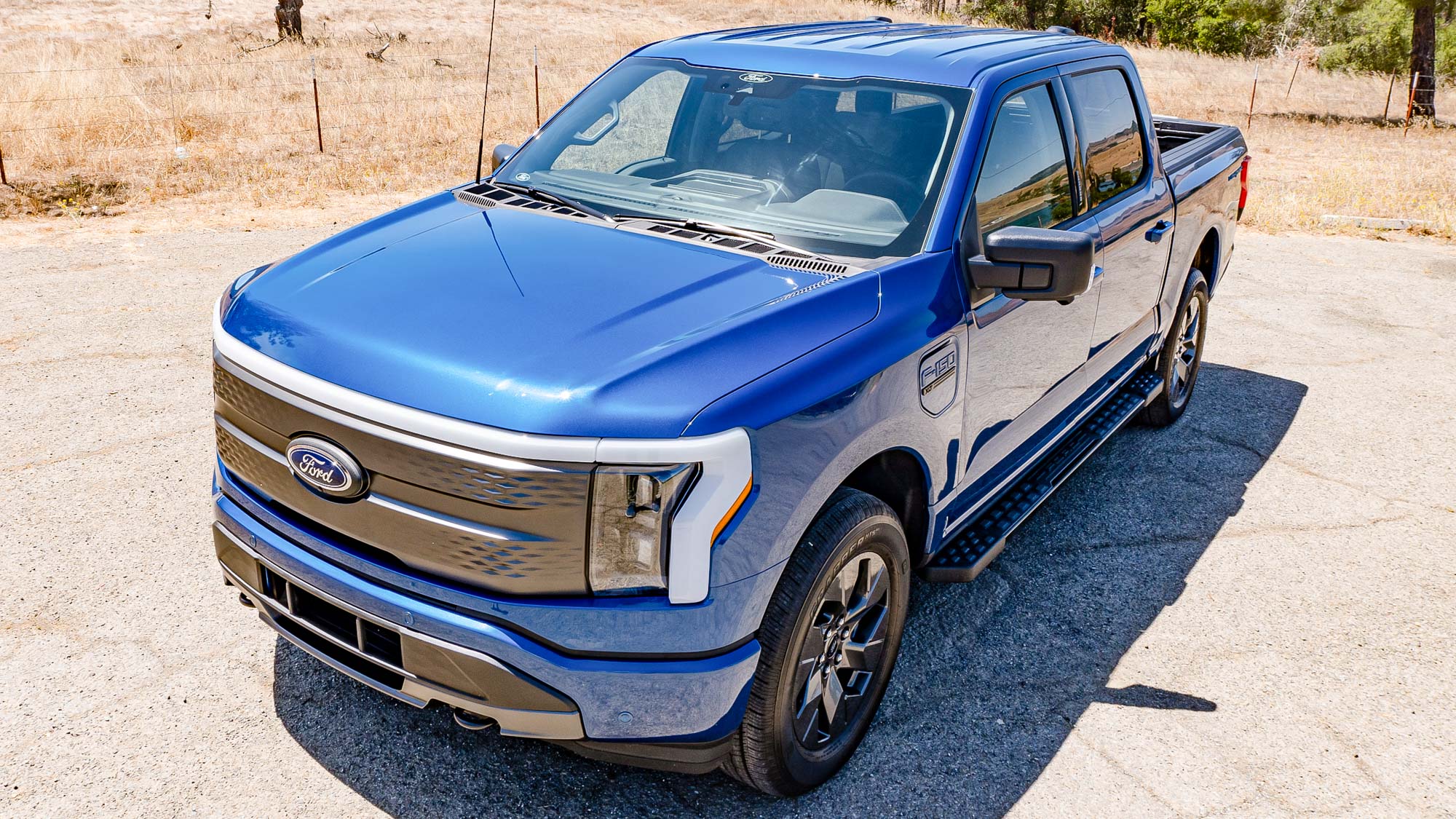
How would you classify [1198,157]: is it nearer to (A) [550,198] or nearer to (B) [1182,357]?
(B) [1182,357]

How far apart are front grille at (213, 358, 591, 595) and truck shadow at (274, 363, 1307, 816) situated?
0.81 m

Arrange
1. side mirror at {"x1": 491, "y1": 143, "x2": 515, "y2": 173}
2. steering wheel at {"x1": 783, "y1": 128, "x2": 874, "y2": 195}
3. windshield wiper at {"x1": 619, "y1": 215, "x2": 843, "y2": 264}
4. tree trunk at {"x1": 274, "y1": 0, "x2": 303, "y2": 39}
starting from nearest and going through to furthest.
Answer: windshield wiper at {"x1": 619, "y1": 215, "x2": 843, "y2": 264} → steering wheel at {"x1": 783, "y1": 128, "x2": 874, "y2": 195} → side mirror at {"x1": 491, "y1": 143, "x2": 515, "y2": 173} → tree trunk at {"x1": 274, "y1": 0, "x2": 303, "y2": 39}

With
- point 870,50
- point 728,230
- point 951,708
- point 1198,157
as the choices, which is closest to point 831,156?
point 728,230

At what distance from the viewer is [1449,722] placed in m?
3.45

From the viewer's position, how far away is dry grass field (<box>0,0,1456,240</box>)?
1082 cm

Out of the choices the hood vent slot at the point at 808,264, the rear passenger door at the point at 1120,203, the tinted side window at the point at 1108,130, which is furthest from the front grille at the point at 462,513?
the tinted side window at the point at 1108,130

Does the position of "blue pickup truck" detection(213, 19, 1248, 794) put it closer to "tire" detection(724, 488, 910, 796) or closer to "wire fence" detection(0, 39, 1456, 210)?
"tire" detection(724, 488, 910, 796)

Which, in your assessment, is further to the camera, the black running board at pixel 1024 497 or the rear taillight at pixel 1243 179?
the rear taillight at pixel 1243 179

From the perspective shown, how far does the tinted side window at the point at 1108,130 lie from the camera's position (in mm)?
4172

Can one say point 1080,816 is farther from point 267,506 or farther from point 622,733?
point 267,506

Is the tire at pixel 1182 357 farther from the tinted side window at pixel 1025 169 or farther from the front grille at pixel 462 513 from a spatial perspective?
the front grille at pixel 462 513

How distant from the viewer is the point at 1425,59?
23.1 m

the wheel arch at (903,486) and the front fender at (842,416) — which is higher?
the front fender at (842,416)

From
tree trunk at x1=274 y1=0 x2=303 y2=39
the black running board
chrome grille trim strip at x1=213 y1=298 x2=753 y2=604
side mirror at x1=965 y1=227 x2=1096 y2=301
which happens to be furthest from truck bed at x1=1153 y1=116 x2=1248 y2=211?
tree trunk at x1=274 y1=0 x2=303 y2=39
